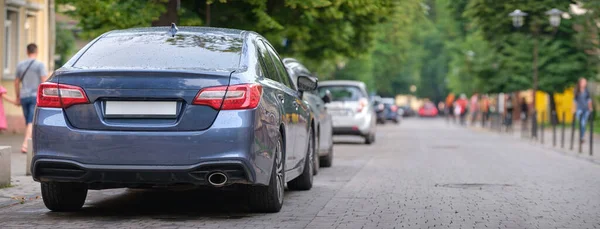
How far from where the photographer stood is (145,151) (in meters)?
Result: 8.80

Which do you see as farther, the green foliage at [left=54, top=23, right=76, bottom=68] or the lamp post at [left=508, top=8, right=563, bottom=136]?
the green foliage at [left=54, top=23, right=76, bottom=68]

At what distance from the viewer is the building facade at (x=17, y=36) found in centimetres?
2866

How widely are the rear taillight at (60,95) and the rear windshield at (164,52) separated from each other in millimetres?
319

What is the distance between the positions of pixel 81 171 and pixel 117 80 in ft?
2.35

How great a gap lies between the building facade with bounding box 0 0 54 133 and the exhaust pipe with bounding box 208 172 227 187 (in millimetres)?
20168

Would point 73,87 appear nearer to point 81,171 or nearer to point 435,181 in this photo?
point 81,171

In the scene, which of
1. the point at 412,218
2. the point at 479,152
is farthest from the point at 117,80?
the point at 479,152

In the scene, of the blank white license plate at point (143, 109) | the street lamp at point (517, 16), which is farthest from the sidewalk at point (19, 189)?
the street lamp at point (517, 16)

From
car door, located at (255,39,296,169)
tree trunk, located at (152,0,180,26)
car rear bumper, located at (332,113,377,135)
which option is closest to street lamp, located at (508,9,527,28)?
car rear bumper, located at (332,113,377,135)

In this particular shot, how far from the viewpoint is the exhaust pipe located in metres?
8.95

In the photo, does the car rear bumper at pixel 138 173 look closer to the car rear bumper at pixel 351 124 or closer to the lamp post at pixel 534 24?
the car rear bumper at pixel 351 124

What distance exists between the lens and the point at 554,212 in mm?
10484

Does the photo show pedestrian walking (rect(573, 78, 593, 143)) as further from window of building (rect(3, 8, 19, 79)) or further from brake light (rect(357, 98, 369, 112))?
window of building (rect(3, 8, 19, 79))

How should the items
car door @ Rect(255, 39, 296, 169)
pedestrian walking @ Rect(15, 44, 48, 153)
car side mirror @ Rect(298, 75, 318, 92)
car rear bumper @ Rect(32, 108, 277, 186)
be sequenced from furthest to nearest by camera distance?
pedestrian walking @ Rect(15, 44, 48, 153) < car side mirror @ Rect(298, 75, 318, 92) < car door @ Rect(255, 39, 296, 169) < car rear bumper @ Rect(32, 108, 277, 186)
